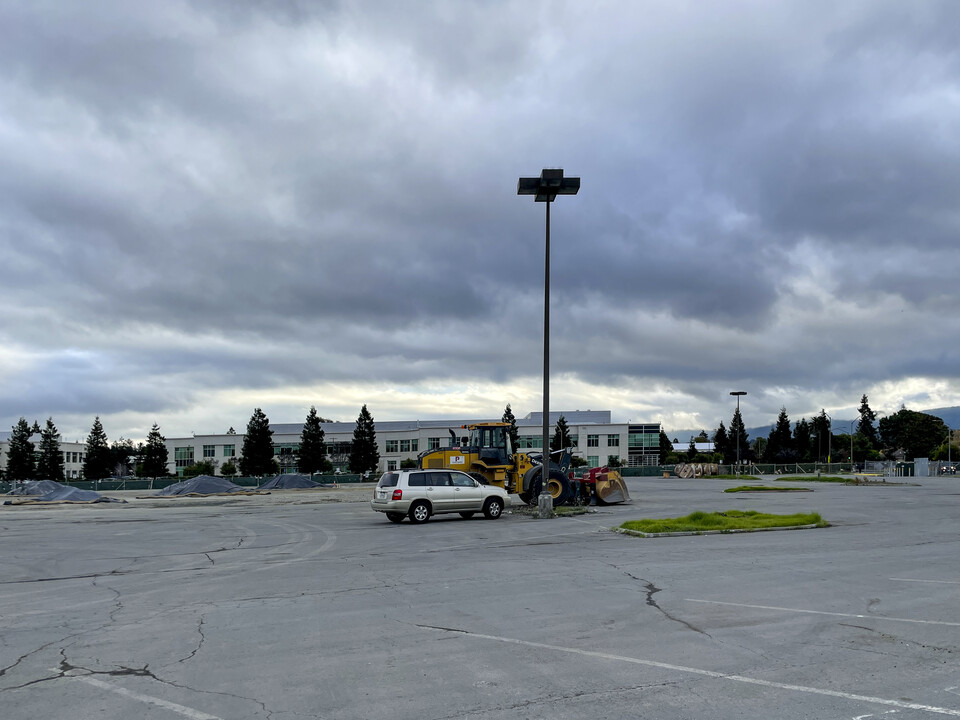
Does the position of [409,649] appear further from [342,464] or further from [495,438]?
[342,464]

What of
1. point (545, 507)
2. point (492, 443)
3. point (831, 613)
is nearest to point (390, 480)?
point (545, 507)

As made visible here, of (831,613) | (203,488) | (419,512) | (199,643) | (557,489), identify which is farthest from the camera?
(203,488)

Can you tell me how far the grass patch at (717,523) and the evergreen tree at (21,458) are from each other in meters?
101

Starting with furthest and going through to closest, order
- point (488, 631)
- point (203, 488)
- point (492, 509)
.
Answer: point (203, 488) → point (492, 509) → point (488, 631)

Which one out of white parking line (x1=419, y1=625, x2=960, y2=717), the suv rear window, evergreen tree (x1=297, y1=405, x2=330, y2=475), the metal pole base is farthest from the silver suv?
evergreen tree (x1=297, y1=405, x2=330, y2=475)

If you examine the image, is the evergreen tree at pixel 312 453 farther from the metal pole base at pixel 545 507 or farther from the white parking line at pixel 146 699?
the white parking line at pixel 146 699

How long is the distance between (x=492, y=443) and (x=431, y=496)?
22.7ft

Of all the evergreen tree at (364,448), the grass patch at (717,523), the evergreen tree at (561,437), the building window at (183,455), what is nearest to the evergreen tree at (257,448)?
the evergreen tree at (364,448)

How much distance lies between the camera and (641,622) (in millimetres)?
9672

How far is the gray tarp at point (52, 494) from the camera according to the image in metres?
46.9

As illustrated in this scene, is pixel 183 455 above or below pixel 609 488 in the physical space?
below

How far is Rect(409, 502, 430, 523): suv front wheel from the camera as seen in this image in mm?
25484

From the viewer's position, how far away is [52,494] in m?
49.0

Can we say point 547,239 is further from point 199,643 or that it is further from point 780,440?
point 780,440
